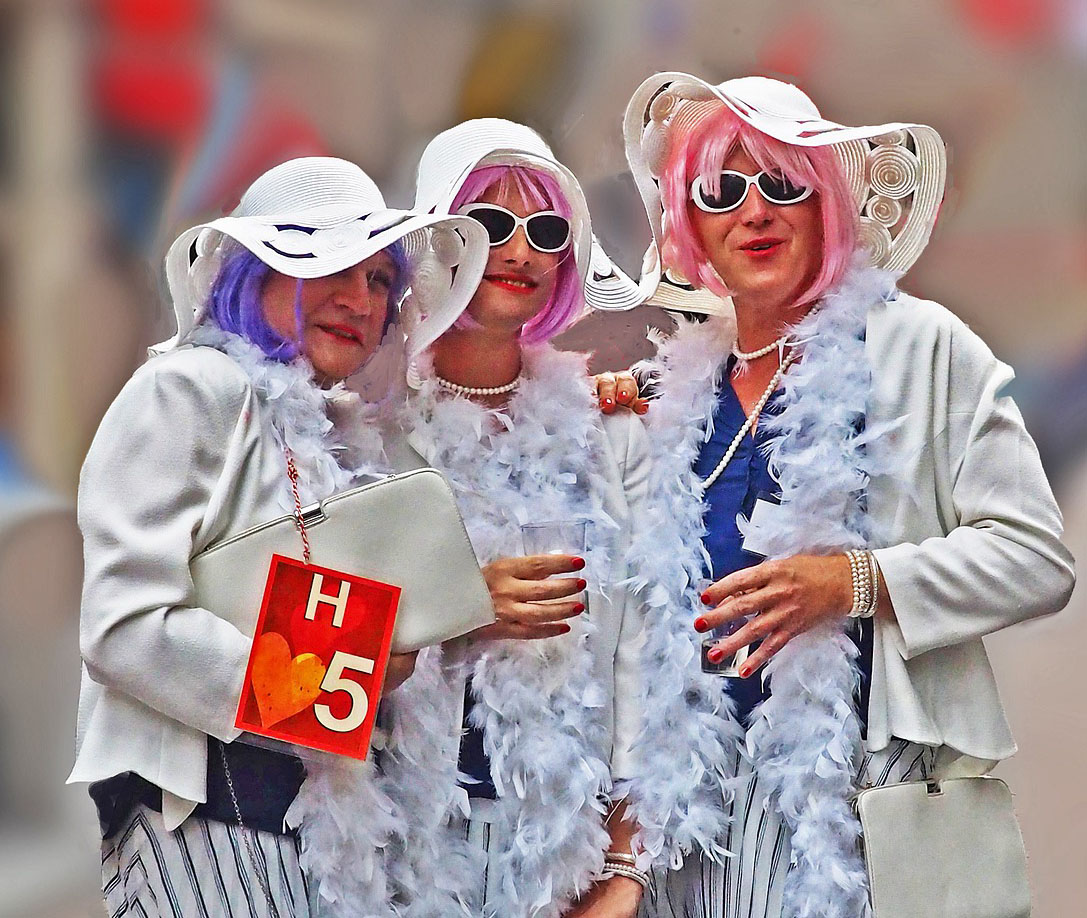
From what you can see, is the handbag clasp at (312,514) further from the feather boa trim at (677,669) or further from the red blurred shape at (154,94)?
the red blurred shape at (154,94)

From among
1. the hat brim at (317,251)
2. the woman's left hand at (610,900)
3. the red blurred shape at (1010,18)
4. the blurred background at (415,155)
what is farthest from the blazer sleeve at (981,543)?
the red blurred shape at (1010,18)

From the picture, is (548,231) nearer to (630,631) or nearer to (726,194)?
(726,194)

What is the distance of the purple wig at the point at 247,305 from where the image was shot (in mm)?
1934

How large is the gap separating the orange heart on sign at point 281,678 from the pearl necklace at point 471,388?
57cm

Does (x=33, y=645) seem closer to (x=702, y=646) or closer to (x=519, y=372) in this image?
(x=519, y=372)

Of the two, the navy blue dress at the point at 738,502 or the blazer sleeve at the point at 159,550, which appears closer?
the blazer sleeve at the point at 159,550

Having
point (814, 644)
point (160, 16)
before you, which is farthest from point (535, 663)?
point (160, 16)

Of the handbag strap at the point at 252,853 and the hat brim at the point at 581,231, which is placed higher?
the hat brim at the point at 581,231

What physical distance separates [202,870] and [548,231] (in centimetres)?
112

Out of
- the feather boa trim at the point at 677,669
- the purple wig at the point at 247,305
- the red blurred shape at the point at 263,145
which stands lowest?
the feather boa trim at the point at 677,669

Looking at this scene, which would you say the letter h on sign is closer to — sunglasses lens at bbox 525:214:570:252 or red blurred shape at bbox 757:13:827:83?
Answer: sunglasses lens at bbox 525:214:570:252

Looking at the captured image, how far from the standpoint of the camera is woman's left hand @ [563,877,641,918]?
1968 millimetres

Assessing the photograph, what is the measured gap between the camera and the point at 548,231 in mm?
2135

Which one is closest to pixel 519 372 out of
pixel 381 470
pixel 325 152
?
pixel 381 470
